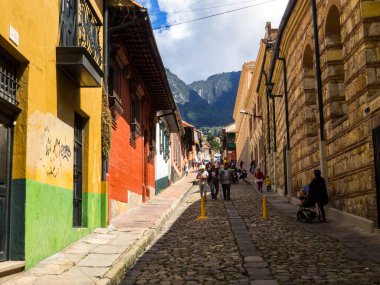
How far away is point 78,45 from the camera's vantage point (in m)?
7.82

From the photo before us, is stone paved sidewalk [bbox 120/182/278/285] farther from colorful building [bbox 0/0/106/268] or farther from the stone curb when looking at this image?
colorful building [bbox 0/0/106/268]

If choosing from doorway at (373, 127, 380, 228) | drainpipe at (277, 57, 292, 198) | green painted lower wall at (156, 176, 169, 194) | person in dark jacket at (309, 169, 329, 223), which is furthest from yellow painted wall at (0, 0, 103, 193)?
green painted lower wall at (156, 176, 169, 194)

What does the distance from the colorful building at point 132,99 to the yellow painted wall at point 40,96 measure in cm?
338

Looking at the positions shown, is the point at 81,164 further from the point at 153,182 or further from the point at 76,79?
the point at 153,182

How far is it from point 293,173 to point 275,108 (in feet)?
18.5

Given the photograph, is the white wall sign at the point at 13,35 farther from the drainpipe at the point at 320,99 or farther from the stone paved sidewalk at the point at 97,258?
the drainpipe at the point at 320,99

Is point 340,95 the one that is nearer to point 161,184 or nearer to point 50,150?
point 50,150

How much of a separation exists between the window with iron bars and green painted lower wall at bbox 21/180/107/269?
1.09 metres

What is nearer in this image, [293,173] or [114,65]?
[114,65]

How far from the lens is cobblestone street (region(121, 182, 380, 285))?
579 cm

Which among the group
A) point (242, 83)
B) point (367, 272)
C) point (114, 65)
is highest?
point (242, 83)

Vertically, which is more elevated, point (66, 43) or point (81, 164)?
point (66, 43)

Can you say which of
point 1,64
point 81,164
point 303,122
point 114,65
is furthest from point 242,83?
point 1,64

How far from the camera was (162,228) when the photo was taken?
1088 cm
